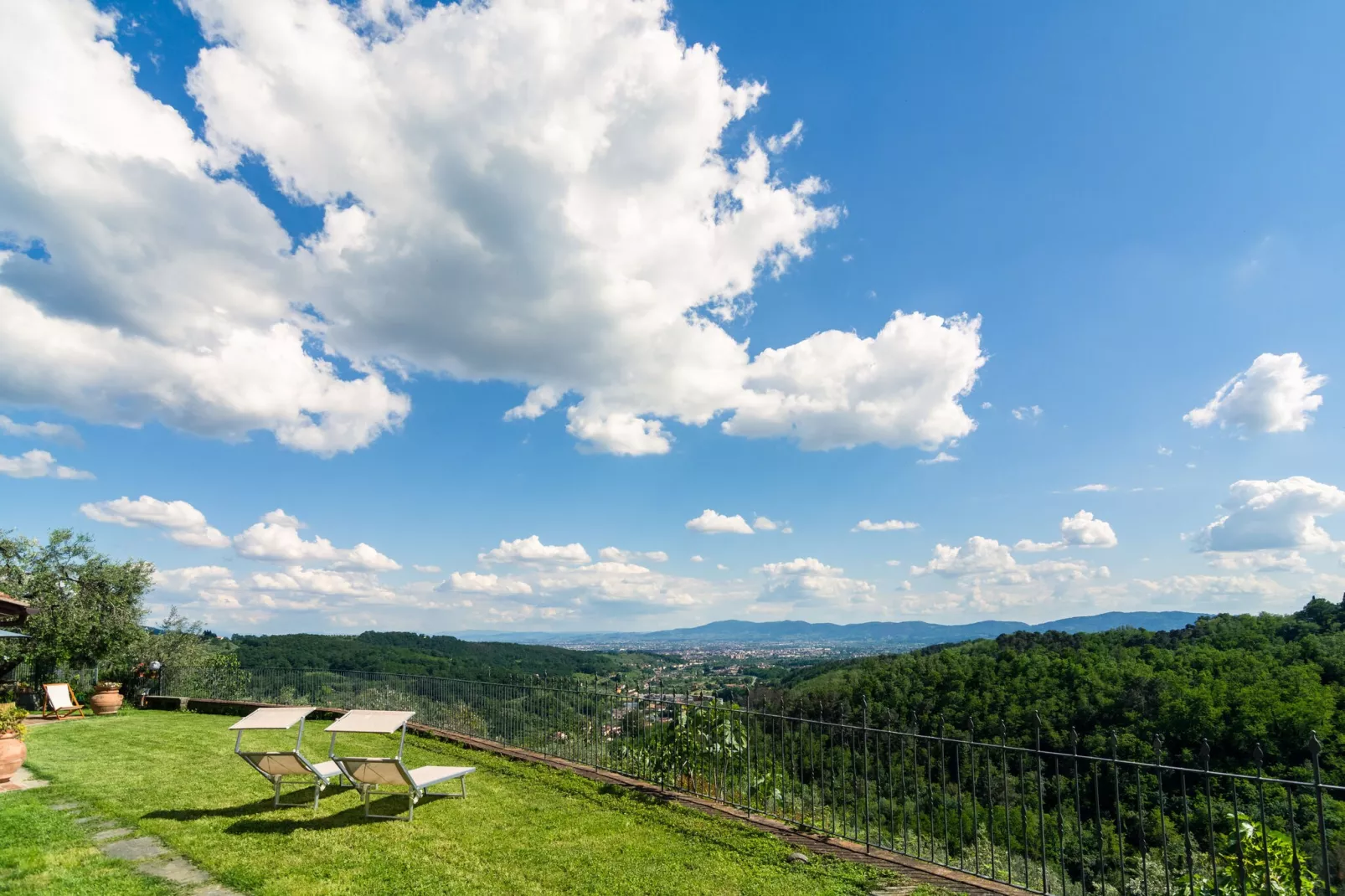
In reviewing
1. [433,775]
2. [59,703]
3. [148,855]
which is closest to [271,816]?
[148,855]

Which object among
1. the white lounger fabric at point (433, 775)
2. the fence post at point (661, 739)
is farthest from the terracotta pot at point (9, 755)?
the fence post at point (661, 739)

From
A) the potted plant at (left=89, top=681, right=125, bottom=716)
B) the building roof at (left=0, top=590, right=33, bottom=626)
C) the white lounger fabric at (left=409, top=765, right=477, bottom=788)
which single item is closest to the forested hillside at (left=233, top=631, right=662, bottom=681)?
the potted plant at (left=89, top=681, right=125, bottom=716)

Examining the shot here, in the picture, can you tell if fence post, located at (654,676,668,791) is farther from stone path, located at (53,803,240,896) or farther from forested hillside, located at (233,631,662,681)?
forested hillside, located at (233,631,662,681)

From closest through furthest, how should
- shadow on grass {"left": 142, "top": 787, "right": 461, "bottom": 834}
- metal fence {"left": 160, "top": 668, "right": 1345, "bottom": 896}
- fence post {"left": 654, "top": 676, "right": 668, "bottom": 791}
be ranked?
metal fence {"left": 160, "top": 668, "right": 1345, "bottom": 896}
shadow on grass {"left": 142, "top": 787, "right": 461, "bottom": 834}
fence post {"left": 654, "top": 676, "right": 668, "bottom": 791}

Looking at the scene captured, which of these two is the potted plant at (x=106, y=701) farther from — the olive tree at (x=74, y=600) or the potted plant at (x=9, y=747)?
the potted plant at (x=9, y=747)

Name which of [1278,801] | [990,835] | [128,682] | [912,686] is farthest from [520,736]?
[912,686]

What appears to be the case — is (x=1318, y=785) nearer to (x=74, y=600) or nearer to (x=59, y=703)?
(x=59, y=703)

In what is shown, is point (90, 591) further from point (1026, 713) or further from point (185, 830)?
point (1026, 713)
